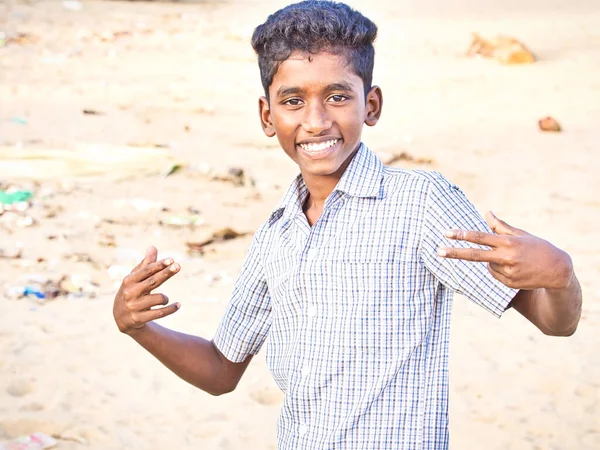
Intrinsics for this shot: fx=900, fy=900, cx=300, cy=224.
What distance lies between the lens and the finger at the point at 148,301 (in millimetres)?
1869

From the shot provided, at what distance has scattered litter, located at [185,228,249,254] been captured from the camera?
5.83 metres

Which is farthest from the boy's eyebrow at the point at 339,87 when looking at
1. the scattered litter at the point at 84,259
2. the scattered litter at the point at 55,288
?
the scattered litter at the point at 84,259

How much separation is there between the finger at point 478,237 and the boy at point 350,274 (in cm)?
5

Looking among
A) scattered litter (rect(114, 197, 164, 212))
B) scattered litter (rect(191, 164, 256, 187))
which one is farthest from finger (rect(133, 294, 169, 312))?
scattered litter (rect(191, 164, 256, 187))

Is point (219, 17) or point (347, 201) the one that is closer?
point (347, 201)

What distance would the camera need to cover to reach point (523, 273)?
146cm

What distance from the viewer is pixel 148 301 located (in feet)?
6.14

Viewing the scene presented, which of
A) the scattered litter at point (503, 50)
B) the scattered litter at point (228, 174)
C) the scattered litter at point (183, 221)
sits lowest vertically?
the scattered litter at point (183, 221)

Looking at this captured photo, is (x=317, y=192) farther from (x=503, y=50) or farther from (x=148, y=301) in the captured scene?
(x=503, y=50)

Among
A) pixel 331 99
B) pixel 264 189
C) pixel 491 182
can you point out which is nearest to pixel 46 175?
pixel 264 189

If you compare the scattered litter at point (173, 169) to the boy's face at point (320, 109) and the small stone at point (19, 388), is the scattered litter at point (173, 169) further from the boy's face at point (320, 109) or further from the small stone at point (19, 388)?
the boy's face at point (320, 109)

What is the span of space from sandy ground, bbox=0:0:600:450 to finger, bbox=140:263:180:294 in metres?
1.89

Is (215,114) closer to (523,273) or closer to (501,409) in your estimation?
(501,409)

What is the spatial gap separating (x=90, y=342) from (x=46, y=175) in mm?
2999
